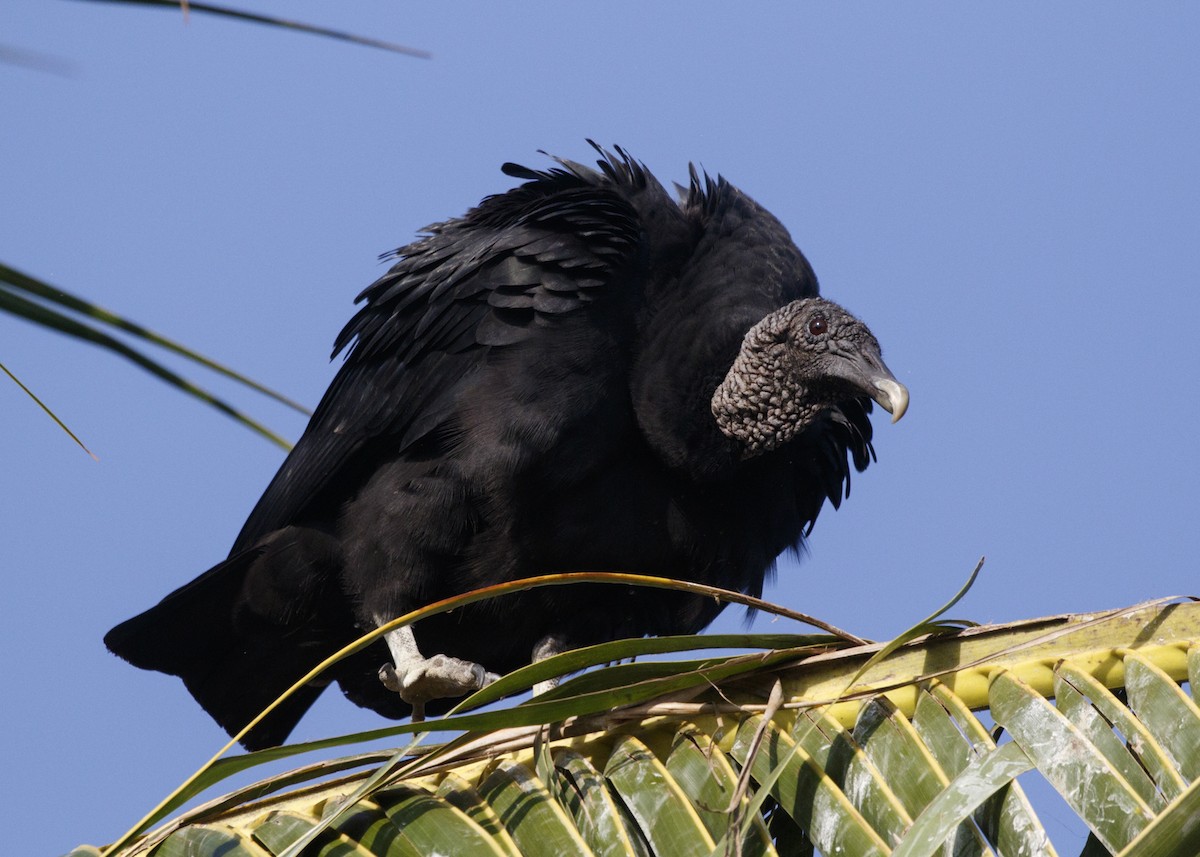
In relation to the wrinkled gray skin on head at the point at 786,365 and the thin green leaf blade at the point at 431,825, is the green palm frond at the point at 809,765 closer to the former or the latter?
the thin green leaf blade at the point at 431,825

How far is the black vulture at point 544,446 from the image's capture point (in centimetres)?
380

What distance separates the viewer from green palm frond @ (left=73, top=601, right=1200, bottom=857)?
1.67m

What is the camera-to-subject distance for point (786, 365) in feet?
12.7

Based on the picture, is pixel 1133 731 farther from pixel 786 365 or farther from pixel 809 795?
pixel 786 365

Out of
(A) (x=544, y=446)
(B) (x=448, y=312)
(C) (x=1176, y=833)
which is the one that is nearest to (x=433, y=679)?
(A) (x=544, y=446)

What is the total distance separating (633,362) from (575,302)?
0.81 ft

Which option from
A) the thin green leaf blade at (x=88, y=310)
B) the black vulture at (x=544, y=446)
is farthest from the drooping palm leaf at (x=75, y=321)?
the black vulture at (x=544, y=446)

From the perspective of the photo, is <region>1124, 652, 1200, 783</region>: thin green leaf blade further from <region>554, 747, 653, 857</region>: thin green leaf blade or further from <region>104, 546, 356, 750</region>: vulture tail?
<region>104, 546, 356, 750</region>: vulture tail

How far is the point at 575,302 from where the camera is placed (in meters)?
3.82

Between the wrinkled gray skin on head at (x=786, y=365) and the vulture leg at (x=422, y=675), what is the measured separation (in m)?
0.96

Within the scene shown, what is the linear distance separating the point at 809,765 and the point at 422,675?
6.44 feet

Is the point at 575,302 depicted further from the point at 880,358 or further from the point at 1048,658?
the point at 1048,658

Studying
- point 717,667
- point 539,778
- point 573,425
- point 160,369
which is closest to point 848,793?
point 717,667

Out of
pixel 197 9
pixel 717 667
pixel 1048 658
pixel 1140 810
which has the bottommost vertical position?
pixel 1140 810
